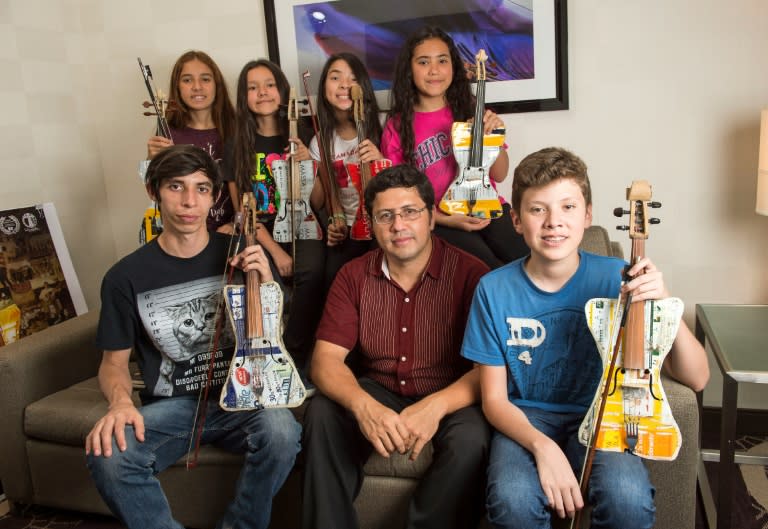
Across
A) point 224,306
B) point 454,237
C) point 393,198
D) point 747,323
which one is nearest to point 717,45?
point 747,323

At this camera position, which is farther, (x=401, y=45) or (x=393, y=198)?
(x=401, y=45)

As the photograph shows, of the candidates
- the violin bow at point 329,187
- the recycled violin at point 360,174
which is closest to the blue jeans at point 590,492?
the recycled violin at point 360,174

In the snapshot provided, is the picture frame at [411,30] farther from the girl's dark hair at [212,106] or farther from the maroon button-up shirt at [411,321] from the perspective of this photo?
the maroon button-up shirt at [411,321]

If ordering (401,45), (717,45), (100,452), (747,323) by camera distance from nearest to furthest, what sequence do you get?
(100,452) < (747,323) < (717,45) < (401,45)

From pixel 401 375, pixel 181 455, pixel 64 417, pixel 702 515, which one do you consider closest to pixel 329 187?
pixel 401 375

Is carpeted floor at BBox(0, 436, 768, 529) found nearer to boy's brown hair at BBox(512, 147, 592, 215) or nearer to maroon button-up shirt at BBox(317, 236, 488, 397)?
maroon button-up shirt at BBox(317, 236, 488, 397)

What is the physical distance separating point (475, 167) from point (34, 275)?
182 cm

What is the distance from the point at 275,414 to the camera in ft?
6.10

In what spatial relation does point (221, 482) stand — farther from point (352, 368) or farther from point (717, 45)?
point (717, 45)

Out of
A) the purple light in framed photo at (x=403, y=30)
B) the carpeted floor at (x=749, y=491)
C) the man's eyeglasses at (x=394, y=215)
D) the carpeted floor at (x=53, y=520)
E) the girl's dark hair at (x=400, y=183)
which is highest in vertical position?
the purple light in framed photo at (x=403, y=30)

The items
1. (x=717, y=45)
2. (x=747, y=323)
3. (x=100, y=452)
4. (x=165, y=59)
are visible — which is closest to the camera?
(x=100, y=452)

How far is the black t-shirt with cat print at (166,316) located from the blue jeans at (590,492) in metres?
0.89

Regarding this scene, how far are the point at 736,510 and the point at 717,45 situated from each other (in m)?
1.55

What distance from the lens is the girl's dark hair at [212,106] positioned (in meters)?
2.64
